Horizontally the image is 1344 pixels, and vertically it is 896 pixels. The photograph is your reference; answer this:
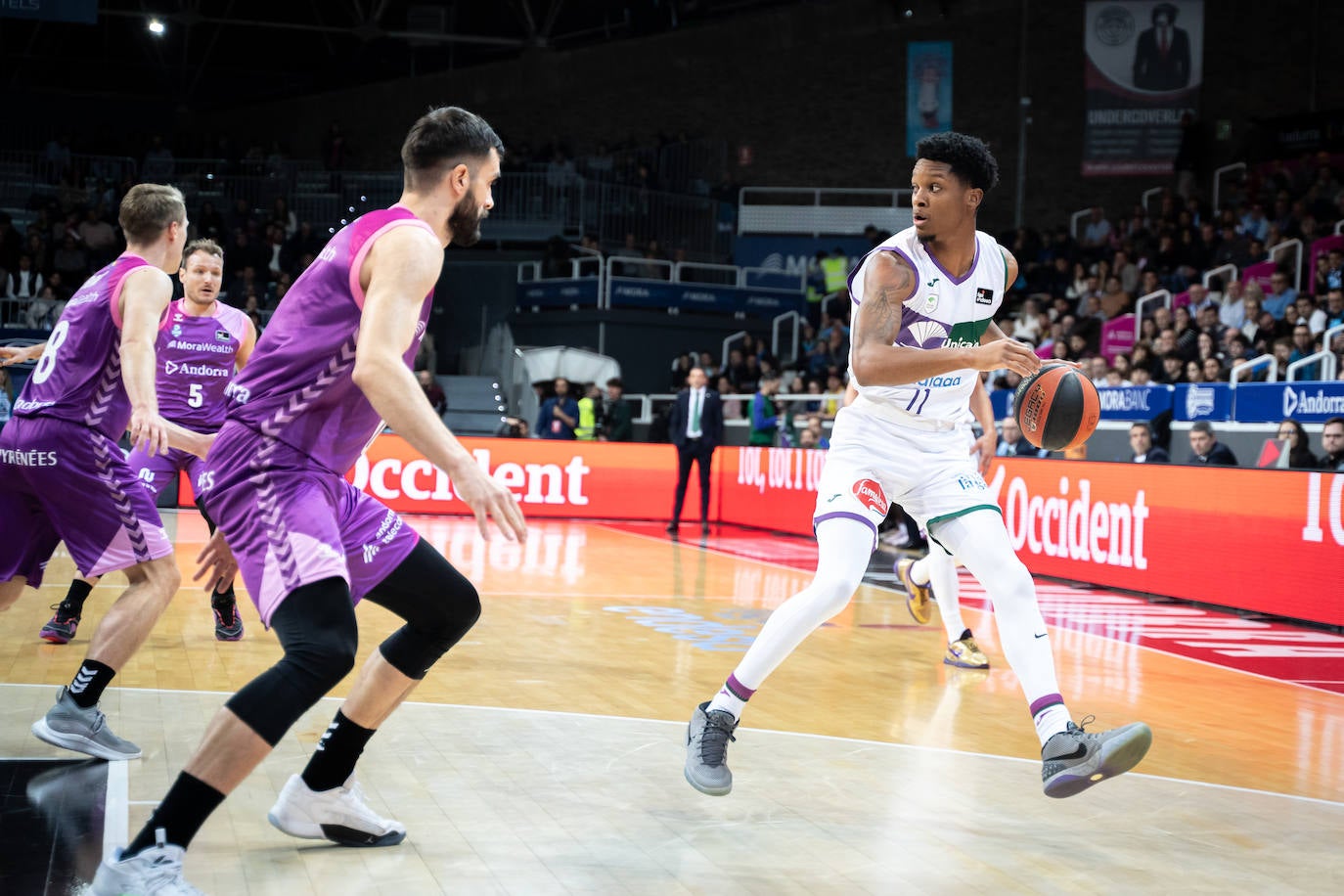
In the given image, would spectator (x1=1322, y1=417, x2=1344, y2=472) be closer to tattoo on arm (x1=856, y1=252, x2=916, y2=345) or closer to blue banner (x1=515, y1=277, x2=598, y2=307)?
tattoo on arm (x1=856, y1=252, x2=916, y2=345)

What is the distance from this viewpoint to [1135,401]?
14328mm

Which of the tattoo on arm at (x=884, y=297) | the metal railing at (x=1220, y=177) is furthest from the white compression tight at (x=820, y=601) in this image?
the metal railing at (x=1220, y=177)

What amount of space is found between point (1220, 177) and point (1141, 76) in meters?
2.34

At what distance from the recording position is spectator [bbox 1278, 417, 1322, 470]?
1116cm

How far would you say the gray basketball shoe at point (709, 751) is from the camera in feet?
14.1

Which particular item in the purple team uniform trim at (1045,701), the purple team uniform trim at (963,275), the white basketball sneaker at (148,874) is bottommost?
the white basketball sneaker at (148,874)

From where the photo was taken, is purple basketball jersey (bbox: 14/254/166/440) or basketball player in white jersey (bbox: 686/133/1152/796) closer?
basketball player in white jersey (bbox: 686/133/1152/796)

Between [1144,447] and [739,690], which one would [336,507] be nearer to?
[739,690]

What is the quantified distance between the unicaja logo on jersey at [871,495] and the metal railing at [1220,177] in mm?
21349

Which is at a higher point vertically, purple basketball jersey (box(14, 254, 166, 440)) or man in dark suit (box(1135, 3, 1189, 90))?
man in dark suit (box(1135, 3, 1189, 90))

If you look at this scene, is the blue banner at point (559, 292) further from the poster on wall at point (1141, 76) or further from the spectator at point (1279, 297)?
the spectator at point (1279, 297)

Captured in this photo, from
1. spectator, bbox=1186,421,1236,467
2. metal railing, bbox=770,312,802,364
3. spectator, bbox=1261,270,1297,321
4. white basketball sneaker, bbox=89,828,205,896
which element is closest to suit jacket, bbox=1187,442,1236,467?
spectator, bbox=1186,421,1236,467

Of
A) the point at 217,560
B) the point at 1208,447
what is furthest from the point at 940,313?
the point at 1208,447

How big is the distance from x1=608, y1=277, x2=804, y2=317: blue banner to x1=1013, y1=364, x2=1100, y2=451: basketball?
19949 millimetres
